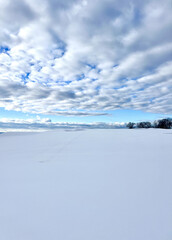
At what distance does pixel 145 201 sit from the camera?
1409 mm

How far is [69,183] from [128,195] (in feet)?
2.40

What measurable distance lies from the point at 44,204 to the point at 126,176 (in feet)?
3.80

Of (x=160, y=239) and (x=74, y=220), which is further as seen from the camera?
(x=74, y=220)

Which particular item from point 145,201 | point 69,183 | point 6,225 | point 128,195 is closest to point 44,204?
point 6,225

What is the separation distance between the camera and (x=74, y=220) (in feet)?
3.89

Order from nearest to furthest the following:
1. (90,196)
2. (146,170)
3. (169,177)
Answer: (90,196)
(169,177)
(146,170)

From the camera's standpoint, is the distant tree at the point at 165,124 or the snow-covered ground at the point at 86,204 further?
the distant tree at the point at 165,124

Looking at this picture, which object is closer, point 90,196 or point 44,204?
point 44,204

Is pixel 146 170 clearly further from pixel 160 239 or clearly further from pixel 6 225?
pixel 6 225

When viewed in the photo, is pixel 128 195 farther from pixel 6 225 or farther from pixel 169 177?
pixel 6 225

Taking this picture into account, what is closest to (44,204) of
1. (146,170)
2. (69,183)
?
(69,183)

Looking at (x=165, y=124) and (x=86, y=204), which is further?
(x=165, y=124)

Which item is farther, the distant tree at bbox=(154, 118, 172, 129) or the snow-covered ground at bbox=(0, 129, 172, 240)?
the distant tree at bbox=(154, 118, 172, 129)

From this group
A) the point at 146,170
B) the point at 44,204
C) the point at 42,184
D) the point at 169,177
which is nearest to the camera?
the point at 44,204
